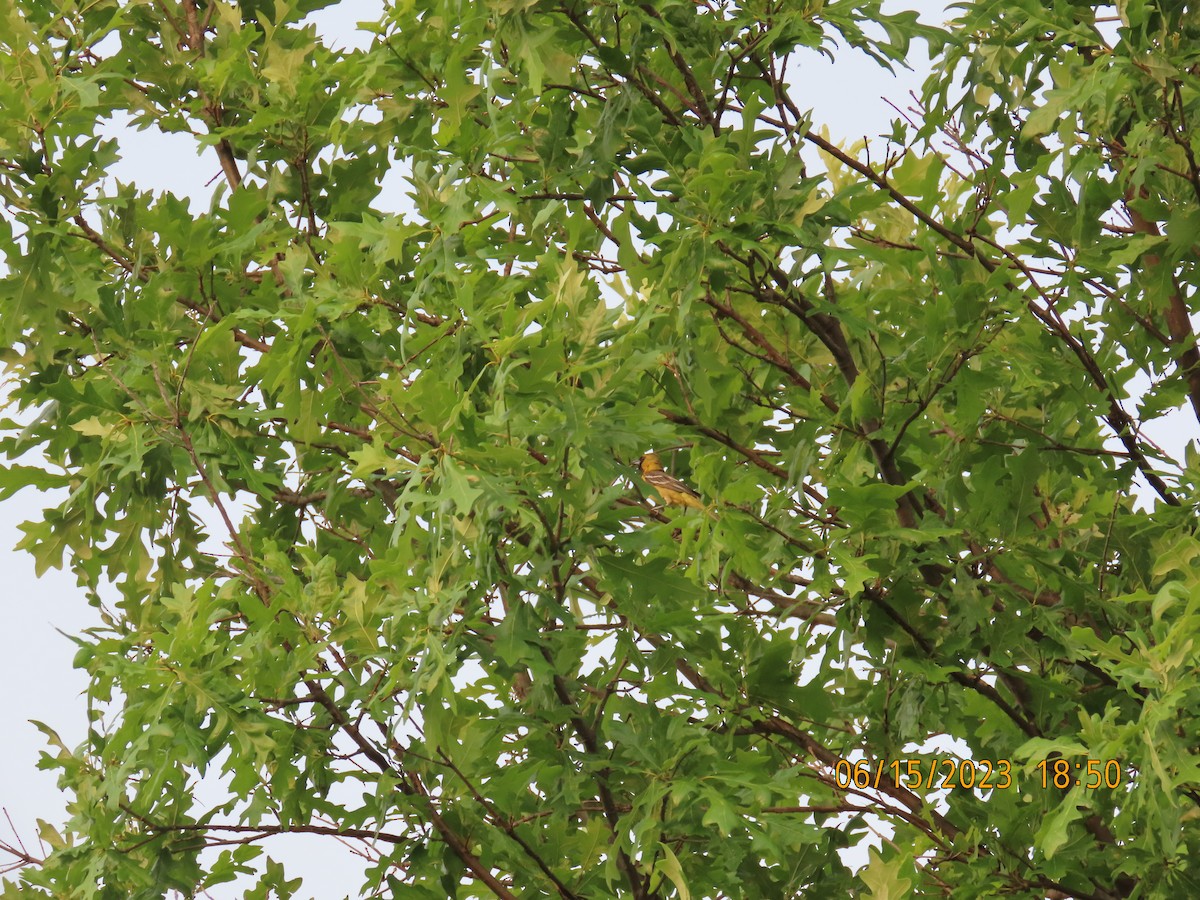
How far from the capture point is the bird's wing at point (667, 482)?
163 inches

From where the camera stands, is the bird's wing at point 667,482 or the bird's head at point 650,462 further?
the bird's head at point 650,462

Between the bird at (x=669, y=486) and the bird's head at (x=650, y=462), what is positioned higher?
the bird's head at (x=650, y=462)

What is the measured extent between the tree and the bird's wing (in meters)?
0.14

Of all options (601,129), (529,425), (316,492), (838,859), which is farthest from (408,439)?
(838,859)

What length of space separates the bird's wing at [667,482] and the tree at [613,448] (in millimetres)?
138

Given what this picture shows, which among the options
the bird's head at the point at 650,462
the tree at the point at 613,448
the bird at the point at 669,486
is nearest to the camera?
the tree at the point at 613,448

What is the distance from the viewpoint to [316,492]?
170 inches

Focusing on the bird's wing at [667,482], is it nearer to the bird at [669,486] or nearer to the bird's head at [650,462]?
the bird at [669,486]

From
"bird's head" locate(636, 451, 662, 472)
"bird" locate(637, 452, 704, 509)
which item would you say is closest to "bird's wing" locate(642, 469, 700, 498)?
"bird" locate(637, 452, 704, 509)

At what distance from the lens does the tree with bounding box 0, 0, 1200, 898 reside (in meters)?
2.94

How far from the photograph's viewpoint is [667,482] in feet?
13.8

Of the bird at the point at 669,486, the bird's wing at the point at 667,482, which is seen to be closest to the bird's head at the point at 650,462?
the bird at the point at 669,486

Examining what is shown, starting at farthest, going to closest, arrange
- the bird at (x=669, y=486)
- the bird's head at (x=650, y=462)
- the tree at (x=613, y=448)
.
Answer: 1. the bird's head at (x=650, y=462)
2. the bird at (x=669, y=486)
3. the tree at (x=613, y=448)

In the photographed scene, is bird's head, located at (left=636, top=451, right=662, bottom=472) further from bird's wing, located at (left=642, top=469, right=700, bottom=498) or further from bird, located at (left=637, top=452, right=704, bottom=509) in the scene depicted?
bird's wing, located at (left=642, top=469, right=700, bottom=498)
